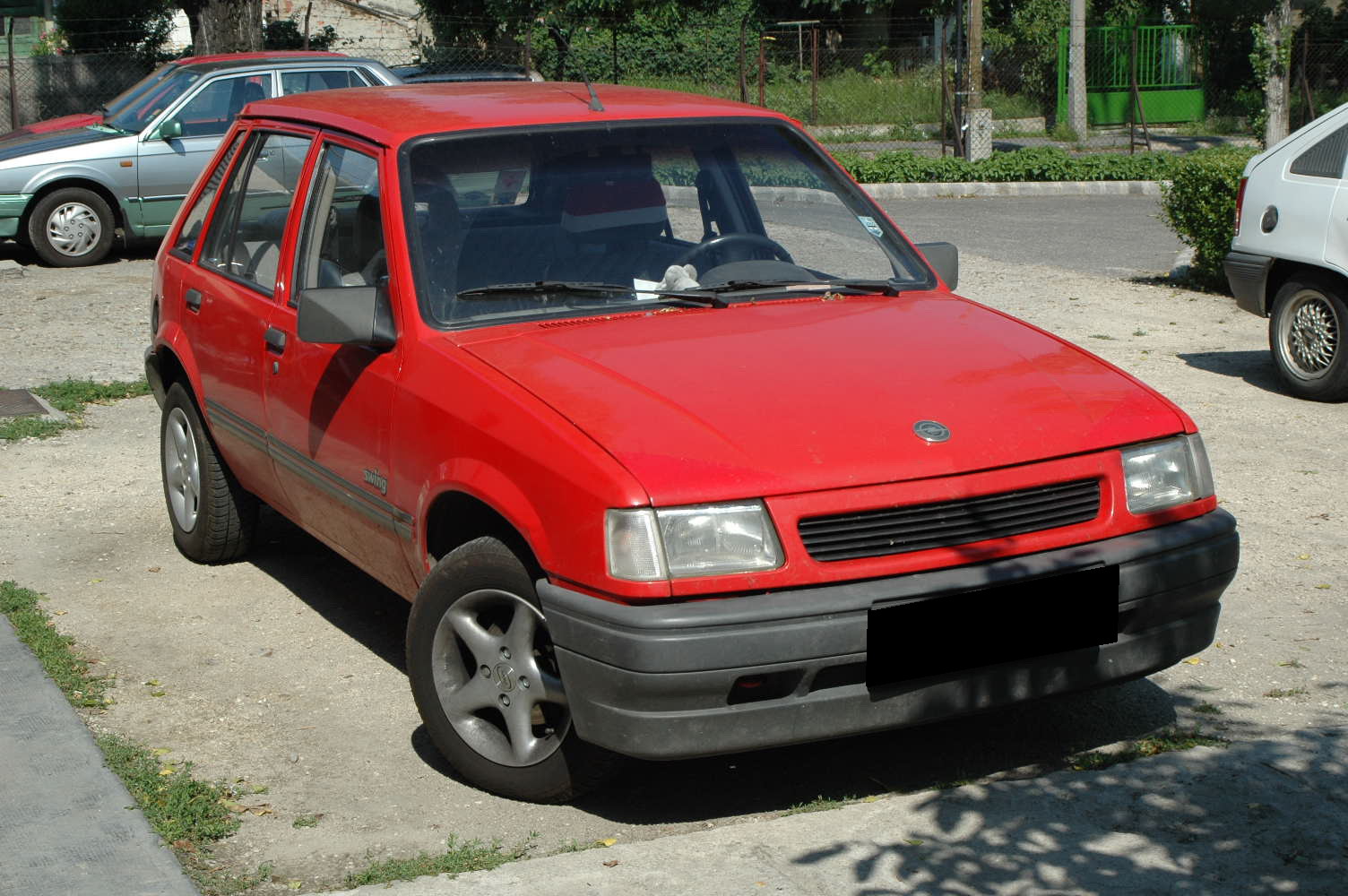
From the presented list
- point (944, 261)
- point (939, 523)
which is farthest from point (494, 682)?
point (944, 261)

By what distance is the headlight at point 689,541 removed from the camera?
144 inches

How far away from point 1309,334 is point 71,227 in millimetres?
10756

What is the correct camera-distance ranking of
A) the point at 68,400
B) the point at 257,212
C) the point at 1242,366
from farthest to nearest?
the point at 1242,366, the point at 68,400, the point at 257,212

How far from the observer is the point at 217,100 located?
14883mm

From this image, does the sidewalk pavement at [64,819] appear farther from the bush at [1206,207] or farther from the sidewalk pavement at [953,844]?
the bush at [1206,207]

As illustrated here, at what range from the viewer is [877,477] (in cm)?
→ 376

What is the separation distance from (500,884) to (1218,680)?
2.51 metres

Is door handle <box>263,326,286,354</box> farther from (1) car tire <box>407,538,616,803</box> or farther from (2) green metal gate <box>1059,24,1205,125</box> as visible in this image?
(2) green metal gate <box>1059,24,1205,125</box>

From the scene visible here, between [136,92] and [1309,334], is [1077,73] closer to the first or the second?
[136,92]

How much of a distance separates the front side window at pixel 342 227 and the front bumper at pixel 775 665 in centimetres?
159

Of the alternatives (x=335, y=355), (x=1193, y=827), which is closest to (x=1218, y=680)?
(x=1193, y=827)

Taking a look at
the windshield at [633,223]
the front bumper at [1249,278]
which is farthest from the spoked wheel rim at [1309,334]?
the windshield at [633,223]

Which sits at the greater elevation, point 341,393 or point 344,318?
point 344,318

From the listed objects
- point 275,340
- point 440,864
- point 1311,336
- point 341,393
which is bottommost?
point 440,864
